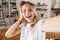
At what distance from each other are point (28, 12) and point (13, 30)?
8.2 inches

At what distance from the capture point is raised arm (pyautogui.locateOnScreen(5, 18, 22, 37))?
1149 mm

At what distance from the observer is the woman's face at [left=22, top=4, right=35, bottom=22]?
1104mm

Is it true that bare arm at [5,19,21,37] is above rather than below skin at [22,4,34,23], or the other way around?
below

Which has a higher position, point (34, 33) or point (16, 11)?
point (16, 11)

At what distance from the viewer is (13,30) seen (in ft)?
3.78

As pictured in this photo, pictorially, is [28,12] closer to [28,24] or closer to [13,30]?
[28,24]

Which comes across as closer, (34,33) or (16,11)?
(34,33)

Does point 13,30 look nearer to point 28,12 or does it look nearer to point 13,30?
point 13,30

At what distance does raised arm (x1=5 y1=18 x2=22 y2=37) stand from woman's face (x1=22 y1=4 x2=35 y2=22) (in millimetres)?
68

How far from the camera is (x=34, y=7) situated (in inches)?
45.3

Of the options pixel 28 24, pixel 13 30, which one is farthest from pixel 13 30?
pixel 28 24

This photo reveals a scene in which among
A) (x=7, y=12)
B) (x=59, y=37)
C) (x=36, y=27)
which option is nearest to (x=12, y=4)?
(x=7, y=12)

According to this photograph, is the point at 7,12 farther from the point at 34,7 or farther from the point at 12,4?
the point at 34,7

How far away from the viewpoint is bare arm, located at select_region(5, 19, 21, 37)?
1.15m
